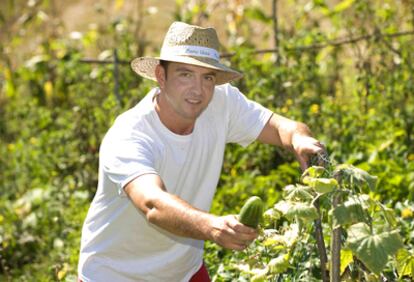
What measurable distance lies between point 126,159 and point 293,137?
0.72m

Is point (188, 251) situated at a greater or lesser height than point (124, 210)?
lesser

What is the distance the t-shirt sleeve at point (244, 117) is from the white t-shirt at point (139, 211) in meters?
0.05

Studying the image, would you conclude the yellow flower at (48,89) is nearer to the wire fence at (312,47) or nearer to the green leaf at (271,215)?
the wire fence at (312,47)

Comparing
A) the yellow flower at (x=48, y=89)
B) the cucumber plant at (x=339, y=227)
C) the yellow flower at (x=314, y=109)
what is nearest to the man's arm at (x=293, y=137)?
the cucumber plant at (x=339, y=227)

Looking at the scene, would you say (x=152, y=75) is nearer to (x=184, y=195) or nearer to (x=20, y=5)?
(x=184, y=195)

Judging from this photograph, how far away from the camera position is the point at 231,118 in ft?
11.8

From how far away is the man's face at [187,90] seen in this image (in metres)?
3.21

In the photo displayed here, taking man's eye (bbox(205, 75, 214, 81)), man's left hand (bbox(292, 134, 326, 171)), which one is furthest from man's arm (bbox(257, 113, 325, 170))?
man's eye (bbox(205, 75, 214, 81))

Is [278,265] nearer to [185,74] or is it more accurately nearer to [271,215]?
[271,215]

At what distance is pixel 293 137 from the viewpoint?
328cm

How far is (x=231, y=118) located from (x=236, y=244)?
4.26ft

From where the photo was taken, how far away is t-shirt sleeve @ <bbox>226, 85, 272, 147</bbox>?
357cm

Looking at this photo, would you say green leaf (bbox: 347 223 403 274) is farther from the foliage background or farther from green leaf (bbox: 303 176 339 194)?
the foliage background

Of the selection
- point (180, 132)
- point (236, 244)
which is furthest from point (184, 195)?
point (236, 244)
